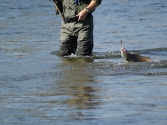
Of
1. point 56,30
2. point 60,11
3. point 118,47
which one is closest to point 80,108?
point 60,11

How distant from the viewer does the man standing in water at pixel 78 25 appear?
10.1m

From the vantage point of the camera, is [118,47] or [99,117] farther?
[118,47]

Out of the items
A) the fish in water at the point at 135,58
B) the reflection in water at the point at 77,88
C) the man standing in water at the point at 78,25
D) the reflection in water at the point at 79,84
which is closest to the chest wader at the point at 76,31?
the man standing in water at the point at 78,25

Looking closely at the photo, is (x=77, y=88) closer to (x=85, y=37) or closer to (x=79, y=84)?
(x=79, y=84)

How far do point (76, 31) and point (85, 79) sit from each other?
6.83 feet

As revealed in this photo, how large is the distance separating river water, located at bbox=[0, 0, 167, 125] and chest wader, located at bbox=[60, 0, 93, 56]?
180 mm

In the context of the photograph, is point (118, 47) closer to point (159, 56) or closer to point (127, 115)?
point (159, 56)

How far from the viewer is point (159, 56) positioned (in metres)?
10.8

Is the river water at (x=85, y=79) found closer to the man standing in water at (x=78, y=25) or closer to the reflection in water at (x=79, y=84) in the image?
the reflection in water at (x=79, y=84)

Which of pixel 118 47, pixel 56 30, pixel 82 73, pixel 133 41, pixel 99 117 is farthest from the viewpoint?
pixel 56 30

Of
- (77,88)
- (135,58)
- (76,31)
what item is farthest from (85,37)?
(77,88)

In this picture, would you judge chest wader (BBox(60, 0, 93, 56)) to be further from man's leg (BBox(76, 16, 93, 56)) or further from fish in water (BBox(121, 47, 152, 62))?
fish in water (BBox(121, 47, 152, 62))

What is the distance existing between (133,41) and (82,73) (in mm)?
4308

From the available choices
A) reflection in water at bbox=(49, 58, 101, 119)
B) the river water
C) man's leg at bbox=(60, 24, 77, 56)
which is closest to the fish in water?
the river water
